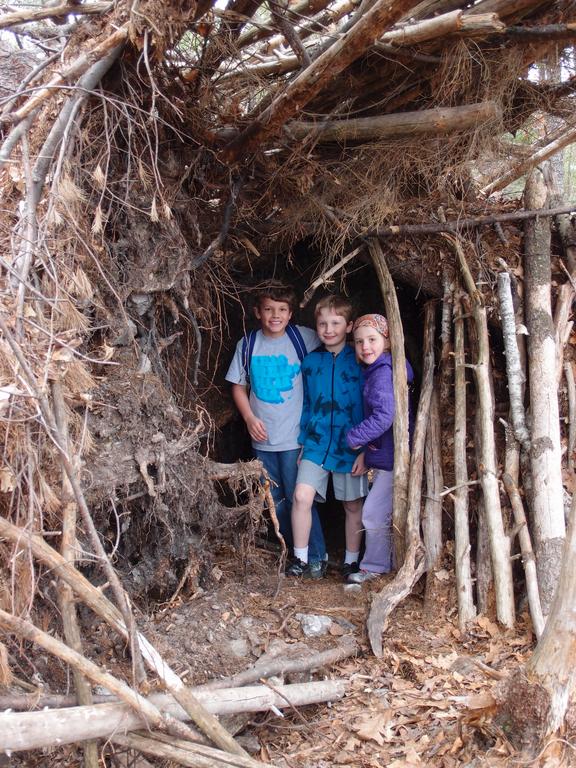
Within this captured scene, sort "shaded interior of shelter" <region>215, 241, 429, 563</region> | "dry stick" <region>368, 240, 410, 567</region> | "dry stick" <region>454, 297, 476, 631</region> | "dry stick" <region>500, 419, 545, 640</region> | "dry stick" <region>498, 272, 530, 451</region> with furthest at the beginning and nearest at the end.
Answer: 1. "shaded interior of shelter" <region>215, 241, 429, 563</region>
2. "dry stick" <region>368, 240, 410, 567</region>
3. "dry stick" <region>498, 272, 530, 451</region>
4. "dry stick" <region>454, 297, 476, 631</region>
5. "dry stick" <region>500, 419, 545, 640</region>

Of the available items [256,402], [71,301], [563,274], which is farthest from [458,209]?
[71,301]

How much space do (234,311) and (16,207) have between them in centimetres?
288

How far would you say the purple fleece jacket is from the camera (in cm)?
481

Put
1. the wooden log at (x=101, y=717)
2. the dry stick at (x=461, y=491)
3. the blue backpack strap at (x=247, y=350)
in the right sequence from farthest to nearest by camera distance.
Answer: the blue backpack strap at (x=247, y=350) < the dry stick at (x=461, y=491) < the wooden log at (x=101, y=717)

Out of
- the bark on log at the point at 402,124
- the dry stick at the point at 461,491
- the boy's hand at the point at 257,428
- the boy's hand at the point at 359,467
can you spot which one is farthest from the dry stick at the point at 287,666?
the bark on log at the point at 402,124

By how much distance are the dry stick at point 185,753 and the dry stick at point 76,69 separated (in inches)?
113

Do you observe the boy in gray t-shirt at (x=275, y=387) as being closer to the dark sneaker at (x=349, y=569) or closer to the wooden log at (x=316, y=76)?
the dark sneaker at (x=349, y=569)

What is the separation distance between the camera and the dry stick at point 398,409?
4.73 meters

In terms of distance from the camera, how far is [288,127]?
4164 millimetres

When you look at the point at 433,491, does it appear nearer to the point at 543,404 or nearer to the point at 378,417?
the point at 378,417

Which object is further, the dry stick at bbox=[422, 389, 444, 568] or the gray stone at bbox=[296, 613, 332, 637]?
the dry stick at bbox=[422, 389, 444, 568]

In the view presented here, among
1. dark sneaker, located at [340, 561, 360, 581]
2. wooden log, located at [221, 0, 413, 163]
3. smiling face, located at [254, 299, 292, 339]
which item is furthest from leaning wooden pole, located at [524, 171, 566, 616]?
wooden log, located at [221, 0, 413, 163]

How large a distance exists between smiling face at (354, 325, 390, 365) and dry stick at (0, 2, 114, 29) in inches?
103

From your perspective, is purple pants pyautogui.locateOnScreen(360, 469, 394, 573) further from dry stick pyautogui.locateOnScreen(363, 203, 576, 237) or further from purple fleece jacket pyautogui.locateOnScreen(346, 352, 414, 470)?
dry stick pyautogui.locateOnScreen(363, 203, 576, 237)
